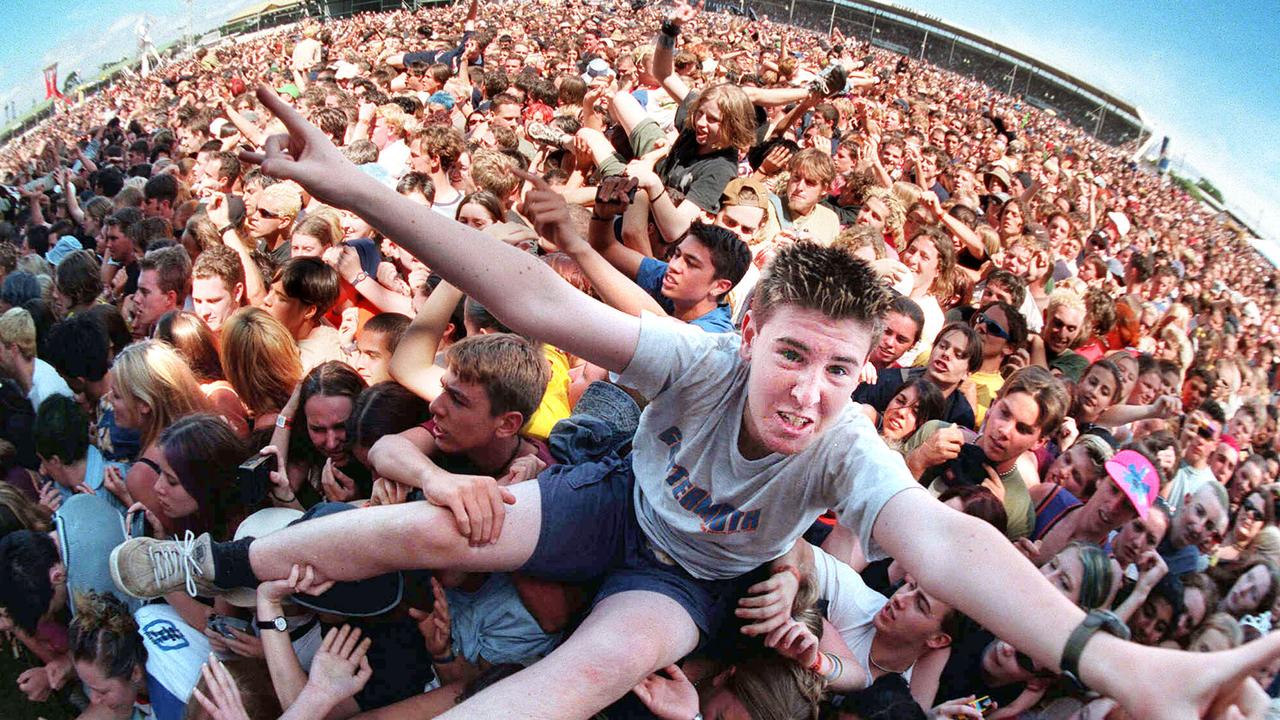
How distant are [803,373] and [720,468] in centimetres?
40

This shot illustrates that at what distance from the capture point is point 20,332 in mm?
3758

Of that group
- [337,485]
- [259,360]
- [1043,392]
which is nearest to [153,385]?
[259,360]

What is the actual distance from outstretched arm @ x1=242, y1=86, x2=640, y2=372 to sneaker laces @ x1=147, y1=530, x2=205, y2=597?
44.5 inches

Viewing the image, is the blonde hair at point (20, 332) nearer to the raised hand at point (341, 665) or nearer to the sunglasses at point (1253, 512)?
the raised hand at point (341, 665)

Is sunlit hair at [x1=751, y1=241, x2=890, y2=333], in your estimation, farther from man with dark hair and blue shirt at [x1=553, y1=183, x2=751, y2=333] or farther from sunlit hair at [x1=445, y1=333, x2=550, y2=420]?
man with dark hair and blue shirt at [x1=553, y1=183, x2=751, y2=333]

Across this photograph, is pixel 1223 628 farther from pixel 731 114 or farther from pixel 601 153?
pixel 601 153

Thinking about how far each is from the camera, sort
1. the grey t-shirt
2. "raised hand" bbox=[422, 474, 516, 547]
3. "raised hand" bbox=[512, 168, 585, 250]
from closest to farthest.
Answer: the grey t-shirt, "raised hand" bbox=[422, 474, 516, 547], "raised hand" bbox=[512, 168, 585, 250]

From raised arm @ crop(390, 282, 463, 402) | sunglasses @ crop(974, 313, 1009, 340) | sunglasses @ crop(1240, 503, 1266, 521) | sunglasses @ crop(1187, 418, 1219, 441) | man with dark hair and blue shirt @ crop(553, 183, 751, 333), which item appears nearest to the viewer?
raised arm @ crop(390, 282, 463, 402)

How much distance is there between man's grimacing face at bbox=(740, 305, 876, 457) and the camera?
1.69 m

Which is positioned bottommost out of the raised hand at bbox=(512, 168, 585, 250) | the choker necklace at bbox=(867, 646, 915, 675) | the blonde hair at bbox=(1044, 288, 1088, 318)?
the choker necklace at bbox=(867, 646, 915, 675)

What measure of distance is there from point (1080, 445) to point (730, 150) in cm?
262

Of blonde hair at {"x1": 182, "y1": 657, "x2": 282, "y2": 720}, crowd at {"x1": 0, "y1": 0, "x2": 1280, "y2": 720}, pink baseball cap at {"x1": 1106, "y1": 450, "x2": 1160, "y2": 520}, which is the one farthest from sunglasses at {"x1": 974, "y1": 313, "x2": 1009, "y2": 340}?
blonde hair at {"x1": 182, "y1": 657, "x2": 282, "y2": 720}

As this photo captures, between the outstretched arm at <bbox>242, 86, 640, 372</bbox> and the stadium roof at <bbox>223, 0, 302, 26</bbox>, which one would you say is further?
the stadium roof at <bbox>223, 0, 302, 26</bbox>

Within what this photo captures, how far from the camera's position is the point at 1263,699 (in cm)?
137
